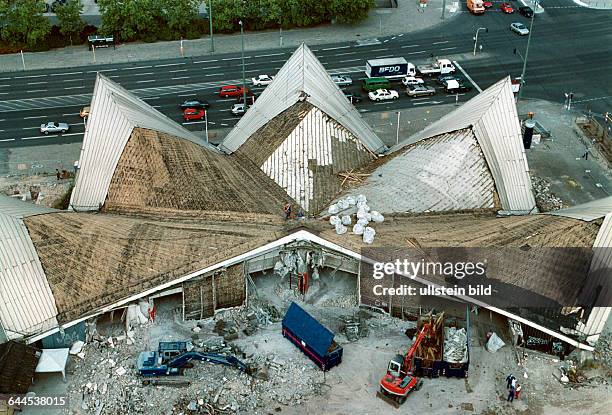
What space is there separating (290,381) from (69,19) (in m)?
65.4

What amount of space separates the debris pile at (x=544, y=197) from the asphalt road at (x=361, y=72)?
17.5m

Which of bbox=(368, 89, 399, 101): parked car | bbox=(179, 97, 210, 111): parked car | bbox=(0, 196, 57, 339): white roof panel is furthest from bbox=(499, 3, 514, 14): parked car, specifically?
bbox=(0, 196, 57, 339): white roof panel

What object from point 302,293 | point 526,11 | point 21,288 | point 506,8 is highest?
point 506,8

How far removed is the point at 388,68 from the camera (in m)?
88.8

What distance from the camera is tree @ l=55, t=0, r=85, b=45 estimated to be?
98.1 metres

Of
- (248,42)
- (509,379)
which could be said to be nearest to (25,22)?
(248,42)

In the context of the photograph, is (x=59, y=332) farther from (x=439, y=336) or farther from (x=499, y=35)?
(x=499, y=35)

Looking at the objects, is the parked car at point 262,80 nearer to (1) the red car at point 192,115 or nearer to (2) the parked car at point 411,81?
(1) the red car at point 192,115

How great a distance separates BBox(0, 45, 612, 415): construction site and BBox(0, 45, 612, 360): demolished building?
15cm

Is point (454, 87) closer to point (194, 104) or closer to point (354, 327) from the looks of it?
point (194, 104)

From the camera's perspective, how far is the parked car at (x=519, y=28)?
10038 cm

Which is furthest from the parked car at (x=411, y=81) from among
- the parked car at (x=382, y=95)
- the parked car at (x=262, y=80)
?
the parked car at (x=262, y=80)

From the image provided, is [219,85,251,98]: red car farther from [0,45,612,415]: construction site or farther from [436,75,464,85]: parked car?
[0,45,612,415]: construction site

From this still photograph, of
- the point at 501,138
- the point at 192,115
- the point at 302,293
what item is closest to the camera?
the point at 302,293
